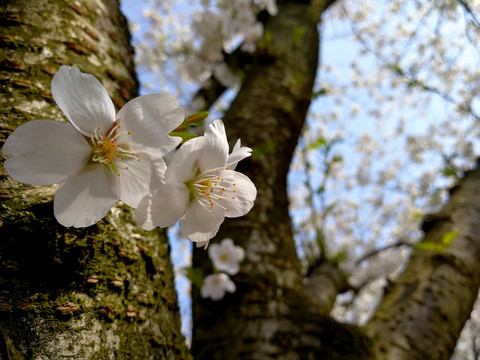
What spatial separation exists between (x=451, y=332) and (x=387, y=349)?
1.32 feet

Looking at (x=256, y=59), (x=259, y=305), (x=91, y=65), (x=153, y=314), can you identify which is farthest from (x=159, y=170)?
(x=256, y=59)

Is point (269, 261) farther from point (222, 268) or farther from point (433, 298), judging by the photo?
point (433, 298)

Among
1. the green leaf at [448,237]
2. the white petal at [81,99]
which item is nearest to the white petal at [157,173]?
the white petal at [81,99]

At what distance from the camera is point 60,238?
607 millimetres

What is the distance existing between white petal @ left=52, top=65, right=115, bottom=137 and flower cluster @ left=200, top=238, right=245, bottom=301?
0.89 meters

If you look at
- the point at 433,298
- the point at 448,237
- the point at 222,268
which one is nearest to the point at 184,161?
the point at 222,268

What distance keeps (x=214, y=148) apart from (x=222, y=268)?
857 mm

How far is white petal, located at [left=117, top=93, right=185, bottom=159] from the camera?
0.55 metres

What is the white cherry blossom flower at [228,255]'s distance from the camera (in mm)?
1361

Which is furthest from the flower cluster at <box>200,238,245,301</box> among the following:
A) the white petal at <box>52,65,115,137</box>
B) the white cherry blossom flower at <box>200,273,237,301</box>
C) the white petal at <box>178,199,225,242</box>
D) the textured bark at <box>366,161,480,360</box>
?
the white petal at <box>52,65,115,137</box>

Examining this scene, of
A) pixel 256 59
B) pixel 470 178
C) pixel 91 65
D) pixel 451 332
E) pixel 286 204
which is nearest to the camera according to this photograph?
pixel 91 65

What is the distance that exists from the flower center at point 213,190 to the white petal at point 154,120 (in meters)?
0.09

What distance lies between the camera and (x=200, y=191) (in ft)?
2.04

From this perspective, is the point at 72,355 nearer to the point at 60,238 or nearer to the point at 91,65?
the point at 60,238
